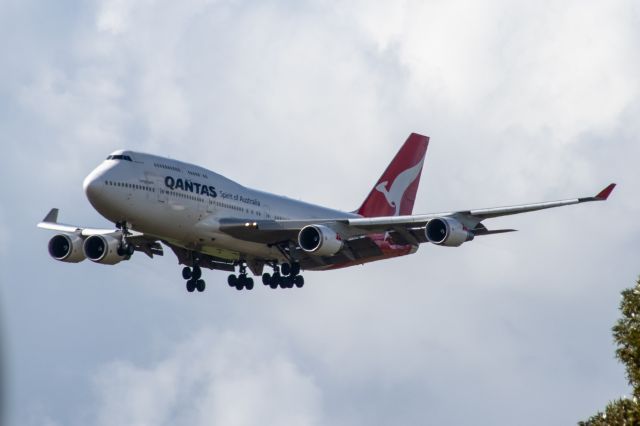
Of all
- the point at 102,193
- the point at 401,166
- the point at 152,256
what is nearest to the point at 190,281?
the point at 152,256

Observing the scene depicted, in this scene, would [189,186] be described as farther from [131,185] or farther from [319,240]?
[319,240]

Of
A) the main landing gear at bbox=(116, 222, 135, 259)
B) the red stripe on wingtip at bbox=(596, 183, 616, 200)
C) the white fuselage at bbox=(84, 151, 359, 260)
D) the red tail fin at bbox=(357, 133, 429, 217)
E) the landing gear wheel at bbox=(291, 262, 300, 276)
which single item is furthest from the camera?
the red tail fin at bbox=(357, 133, 429, 217)

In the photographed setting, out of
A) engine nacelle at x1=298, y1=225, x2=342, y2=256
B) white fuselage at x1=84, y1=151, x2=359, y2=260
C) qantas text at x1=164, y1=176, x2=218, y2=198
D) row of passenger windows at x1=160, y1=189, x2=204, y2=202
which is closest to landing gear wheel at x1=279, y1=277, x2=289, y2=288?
white fuselage at x1=84, y1=151, x2=359, y2=260

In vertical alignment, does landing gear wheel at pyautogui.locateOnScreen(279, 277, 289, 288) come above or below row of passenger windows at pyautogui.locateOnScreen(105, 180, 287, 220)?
below

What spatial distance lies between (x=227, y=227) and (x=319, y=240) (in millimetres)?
4450

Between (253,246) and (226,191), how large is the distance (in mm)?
3173

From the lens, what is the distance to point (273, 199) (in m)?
69.2

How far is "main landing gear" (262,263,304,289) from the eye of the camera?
68.6 metres

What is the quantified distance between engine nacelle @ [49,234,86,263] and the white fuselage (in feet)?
22.9

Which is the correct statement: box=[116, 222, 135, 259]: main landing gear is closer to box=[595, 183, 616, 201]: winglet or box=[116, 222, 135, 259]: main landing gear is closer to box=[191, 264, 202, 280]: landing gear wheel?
box=[191, 264, 202, 280]: landing gear wheel

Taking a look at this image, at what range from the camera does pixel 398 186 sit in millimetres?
81188

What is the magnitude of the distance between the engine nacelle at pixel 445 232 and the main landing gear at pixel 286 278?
8.10 meters

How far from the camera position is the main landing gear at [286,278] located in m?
68.6

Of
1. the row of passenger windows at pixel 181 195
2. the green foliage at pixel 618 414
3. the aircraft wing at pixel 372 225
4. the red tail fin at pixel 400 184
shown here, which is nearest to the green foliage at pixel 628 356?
the green foliage at pixel 618 414
